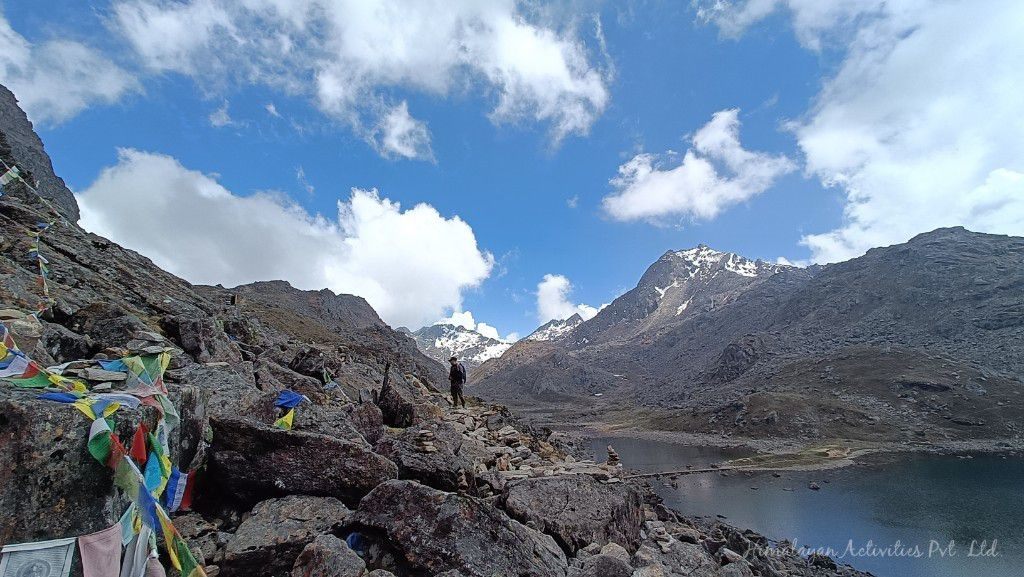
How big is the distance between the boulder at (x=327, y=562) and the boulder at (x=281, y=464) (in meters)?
2.09

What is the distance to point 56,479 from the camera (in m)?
4.62

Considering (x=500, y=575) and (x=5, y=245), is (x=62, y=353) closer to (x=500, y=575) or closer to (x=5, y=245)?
(x=5, y=245)

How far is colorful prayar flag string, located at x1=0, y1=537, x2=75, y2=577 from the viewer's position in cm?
405

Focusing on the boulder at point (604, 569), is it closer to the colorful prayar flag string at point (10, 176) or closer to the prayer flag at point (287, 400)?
the prayer flag at point (287, 400)

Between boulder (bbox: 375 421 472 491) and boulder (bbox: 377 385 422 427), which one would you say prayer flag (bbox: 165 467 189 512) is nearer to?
boulder (bbox: 375 421 472 491)

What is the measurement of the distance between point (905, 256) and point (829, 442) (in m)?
143

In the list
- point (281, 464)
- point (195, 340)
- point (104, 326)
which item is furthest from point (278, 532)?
point (195, 340)

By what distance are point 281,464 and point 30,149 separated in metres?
111

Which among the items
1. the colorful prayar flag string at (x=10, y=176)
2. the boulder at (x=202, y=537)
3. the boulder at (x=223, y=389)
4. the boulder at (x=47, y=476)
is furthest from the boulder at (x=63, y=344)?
the colorful prayar flag string at (x=10, y=176)

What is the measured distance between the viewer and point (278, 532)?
717 centimetres

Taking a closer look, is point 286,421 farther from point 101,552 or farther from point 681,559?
point 681,559

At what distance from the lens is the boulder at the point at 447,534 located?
23.0 feet

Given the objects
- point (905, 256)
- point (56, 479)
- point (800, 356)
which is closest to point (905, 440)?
point (800, 356)

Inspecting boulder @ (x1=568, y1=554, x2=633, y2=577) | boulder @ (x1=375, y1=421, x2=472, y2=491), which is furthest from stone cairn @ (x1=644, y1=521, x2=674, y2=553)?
boulder @ (x1=375, y1=421, x2=472, y2=491)
